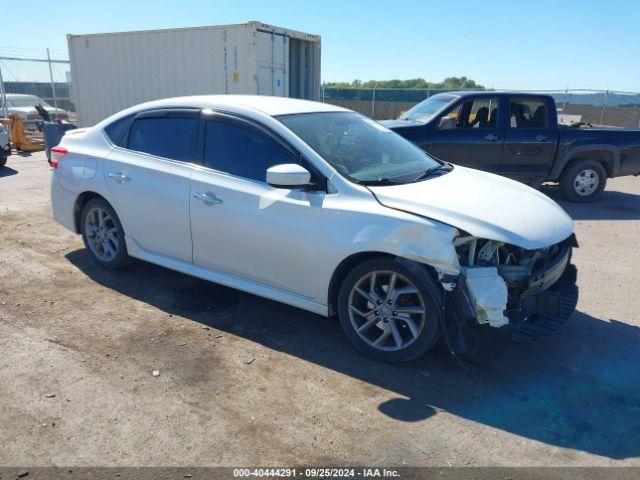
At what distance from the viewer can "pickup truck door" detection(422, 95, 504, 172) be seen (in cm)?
868

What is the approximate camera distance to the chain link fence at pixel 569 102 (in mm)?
21531

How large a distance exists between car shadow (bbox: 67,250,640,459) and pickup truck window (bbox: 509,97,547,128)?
507cm

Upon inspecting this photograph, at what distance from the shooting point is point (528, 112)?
8.93m

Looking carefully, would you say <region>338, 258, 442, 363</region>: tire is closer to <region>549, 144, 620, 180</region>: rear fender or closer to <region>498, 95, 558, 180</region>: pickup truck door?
<region>498, 95, 558, 180</region>: pickup truck door

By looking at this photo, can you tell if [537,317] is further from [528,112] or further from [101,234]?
[528,112]

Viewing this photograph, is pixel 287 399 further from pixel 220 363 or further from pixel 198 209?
pixel 198 209

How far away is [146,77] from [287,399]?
12.4 m

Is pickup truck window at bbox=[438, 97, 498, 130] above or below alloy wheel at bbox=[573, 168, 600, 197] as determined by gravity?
above

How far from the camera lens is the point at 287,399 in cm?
332

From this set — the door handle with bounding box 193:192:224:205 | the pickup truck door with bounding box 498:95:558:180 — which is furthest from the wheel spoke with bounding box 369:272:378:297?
the pickup truck door with bounding box 498:95:558:180

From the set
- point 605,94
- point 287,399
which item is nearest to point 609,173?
point 287,399

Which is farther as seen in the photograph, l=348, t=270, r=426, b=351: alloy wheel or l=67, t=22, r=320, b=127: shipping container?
l=67, t=22, r=320, b=127: shipping container

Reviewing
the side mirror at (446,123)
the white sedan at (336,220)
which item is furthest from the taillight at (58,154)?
the side mirror at (446,123)

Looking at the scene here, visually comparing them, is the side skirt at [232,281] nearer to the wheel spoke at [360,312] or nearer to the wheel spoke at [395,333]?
the wheel spoke at [360,312]
